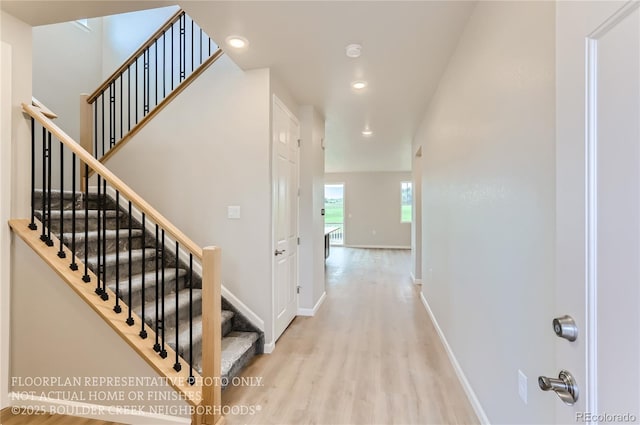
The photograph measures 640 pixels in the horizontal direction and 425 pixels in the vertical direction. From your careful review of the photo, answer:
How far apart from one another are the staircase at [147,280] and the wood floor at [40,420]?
58cm

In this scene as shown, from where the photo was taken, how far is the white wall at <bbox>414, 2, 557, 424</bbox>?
44.8 inches

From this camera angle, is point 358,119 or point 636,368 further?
point 358,119

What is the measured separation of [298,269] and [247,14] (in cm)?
266

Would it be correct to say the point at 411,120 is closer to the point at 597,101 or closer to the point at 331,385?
the point at 331,385

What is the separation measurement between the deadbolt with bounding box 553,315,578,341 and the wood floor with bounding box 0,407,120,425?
91.0 inches

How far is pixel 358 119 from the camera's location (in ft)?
14.4

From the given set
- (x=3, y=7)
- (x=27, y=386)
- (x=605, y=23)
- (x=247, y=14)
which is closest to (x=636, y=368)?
(x=605, y=23)

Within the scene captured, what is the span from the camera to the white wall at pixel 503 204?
1138 mm

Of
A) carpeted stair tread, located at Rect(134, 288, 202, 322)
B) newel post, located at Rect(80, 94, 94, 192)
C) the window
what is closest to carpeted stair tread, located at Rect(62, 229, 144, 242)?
carpeted stair tread, located at Rect(134, 288, 202, 322)

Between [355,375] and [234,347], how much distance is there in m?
0.99

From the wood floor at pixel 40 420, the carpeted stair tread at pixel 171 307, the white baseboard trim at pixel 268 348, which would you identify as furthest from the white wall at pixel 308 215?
the wood floor at pixel 40 420

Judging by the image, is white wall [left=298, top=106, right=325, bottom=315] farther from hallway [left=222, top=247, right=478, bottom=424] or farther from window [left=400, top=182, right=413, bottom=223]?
window [left=400, top=182, right=413, bottom=223]

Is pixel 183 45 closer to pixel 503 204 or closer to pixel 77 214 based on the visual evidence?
pixel 77 214

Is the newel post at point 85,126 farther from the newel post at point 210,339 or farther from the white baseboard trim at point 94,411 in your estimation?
the newel post at point 210,339
